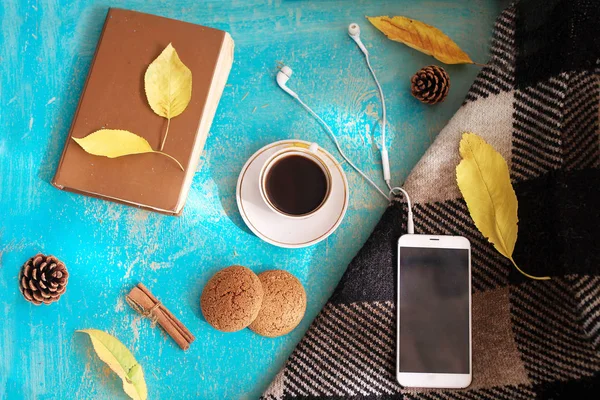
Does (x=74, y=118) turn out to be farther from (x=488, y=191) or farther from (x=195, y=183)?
(x=488, y=191)

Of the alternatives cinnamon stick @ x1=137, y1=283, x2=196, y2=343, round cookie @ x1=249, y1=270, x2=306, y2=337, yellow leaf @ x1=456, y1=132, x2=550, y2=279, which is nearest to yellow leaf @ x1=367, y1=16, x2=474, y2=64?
yellow leaf @ x1=456, y1=132, x2=550, y2=279

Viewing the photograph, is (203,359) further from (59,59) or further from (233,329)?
(59,59)

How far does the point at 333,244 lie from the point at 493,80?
0.34 meters

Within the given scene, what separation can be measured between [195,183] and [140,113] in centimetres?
13

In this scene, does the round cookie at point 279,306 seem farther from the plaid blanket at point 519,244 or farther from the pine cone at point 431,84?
the pine cone at point 431,84

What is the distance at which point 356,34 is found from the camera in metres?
0.86

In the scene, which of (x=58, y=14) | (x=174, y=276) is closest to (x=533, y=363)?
(x=174, y=276)

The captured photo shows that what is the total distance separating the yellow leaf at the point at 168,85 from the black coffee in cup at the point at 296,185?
163 mm

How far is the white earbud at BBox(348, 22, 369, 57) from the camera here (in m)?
0.86

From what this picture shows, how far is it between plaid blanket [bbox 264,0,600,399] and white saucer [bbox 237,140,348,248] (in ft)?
0.22

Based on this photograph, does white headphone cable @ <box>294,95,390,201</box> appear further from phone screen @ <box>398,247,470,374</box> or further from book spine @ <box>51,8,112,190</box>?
book spine @ <box>51,8,112,190</box>

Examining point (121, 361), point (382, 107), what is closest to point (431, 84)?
point (382, 107)

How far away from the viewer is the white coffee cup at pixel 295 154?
30.2 inches

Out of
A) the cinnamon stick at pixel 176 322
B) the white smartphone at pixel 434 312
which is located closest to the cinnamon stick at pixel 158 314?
the cinnamon stick at pixel 176 322
